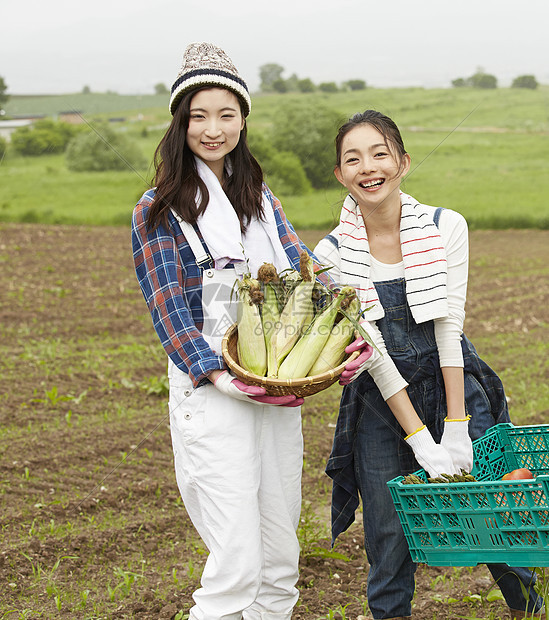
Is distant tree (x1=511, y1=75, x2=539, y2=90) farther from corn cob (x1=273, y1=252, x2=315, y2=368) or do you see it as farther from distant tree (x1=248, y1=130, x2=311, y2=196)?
corn cob (x1=273, y1=252, x2=315, y2=368)

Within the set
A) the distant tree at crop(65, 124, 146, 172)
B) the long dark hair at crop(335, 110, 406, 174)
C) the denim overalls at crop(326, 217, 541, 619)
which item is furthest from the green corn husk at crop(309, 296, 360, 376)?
the distant tree at crop(65, 124, 146, 172)

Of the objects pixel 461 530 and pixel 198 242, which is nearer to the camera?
pixel 461 530

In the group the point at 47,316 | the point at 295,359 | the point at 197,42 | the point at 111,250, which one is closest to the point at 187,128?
the point at 197,42

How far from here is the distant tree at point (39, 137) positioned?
939 inches

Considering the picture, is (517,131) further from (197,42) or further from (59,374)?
(197,42)

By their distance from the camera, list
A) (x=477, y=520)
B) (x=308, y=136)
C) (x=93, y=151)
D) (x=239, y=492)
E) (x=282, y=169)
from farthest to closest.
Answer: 1. (x=93, y=151)
2. (x=308, y=136)
3. (x=282, y=169)
4. (x=239, y=492)
5. (x=477, y=520)

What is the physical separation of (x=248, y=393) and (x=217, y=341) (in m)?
0.31

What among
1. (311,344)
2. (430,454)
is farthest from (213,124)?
(430,454)

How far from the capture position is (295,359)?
2.37 metres

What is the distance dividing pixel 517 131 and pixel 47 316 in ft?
76.5

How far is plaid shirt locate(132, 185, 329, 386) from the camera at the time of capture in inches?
94.2

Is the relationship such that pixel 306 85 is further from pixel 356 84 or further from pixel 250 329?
pixel 250 329

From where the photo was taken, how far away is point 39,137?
24125mm

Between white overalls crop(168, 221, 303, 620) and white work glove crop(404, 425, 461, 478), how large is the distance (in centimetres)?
41
